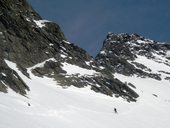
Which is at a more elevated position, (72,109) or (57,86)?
(57,86)

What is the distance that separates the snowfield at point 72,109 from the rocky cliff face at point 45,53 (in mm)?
1848

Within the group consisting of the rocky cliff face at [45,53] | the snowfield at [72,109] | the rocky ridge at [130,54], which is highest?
the rocky ridge at [130,54]

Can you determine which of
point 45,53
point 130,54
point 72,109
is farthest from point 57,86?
point 130,54

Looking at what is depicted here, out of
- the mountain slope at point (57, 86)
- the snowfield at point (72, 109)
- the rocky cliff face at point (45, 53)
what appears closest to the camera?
the snowfield at point (72, 109)

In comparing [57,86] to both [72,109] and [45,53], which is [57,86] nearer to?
[45,53]

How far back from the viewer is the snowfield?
31266mm

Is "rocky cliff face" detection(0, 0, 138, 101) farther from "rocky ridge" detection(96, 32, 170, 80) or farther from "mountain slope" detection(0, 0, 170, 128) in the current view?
"rocky ridge" detection(96, 32, 170, 80)

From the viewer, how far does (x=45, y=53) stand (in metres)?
79.2

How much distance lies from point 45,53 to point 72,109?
3486 centimetres

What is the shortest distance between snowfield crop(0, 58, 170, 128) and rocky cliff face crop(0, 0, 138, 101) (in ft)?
6.06

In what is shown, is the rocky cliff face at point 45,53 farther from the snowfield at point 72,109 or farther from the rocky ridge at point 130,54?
the rocky ridge at point 130,54

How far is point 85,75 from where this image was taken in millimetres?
76125

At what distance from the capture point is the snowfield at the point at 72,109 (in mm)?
31266

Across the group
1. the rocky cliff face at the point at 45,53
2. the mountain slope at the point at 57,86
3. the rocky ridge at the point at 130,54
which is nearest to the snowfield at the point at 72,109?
the mountain slope at the point at 57,86
